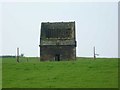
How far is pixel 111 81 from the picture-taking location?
2491 centimetres

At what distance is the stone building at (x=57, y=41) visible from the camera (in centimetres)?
5984

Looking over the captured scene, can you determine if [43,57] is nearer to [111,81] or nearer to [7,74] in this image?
[7,74]

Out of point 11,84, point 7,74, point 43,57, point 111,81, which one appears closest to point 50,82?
point 11,84

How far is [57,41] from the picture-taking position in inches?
2458

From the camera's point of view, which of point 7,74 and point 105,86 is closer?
point 105,86

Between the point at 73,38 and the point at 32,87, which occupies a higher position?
the point at 73,38

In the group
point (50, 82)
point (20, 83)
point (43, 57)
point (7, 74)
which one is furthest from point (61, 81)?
point (43, 57)

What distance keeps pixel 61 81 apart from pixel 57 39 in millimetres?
37703

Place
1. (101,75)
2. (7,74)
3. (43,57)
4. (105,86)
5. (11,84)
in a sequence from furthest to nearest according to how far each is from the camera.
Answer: (43,57)
(7,74)
(101,75)
(11,84)
(105,86)

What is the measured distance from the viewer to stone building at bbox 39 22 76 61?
59.8 metres

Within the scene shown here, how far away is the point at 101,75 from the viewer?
28359 millimetres

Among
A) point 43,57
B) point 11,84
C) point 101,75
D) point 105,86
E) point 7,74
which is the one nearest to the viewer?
point 105,86

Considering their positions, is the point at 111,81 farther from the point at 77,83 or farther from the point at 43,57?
the point at 43,57

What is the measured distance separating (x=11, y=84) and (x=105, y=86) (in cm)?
648
